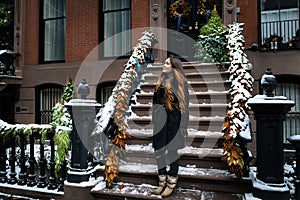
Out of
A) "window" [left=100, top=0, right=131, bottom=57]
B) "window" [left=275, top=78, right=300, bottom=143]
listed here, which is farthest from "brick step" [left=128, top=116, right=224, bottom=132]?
"window" [left=100, top=0, right=131, bottom=57]

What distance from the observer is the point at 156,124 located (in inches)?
157

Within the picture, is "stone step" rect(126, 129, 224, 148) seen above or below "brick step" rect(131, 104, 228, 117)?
below

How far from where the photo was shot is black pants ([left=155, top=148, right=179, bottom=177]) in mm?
3826

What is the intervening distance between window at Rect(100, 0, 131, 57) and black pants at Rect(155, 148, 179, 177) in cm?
649

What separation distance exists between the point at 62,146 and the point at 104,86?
16.9 feet

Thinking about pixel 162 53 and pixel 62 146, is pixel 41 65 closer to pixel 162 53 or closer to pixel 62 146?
pixel 162 53

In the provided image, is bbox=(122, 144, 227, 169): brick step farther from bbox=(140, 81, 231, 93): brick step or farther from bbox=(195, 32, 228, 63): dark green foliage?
bbox=(195, 32, 228, 63): dark green foliage

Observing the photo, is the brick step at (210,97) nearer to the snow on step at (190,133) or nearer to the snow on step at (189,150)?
the snow on step at (190,133)

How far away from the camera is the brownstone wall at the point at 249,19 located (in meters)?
8.22

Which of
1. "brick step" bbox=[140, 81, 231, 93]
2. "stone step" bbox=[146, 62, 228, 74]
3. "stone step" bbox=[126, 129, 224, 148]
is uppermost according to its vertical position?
"stone step" bbox=[146, 62, 228, 74]

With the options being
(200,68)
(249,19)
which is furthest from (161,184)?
(249,19)

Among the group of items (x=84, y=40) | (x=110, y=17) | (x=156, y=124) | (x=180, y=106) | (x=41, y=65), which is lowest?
(x=156, y=124)

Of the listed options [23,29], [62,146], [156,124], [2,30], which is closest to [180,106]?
[156,124]

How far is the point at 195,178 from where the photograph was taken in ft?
13.4
